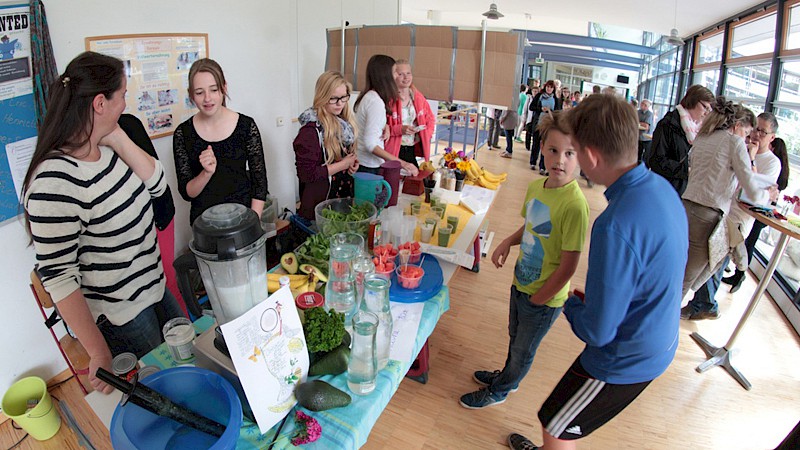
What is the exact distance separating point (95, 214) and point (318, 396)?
90cm

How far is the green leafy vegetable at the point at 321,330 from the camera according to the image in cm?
115

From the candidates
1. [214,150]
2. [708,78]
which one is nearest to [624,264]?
[214,150]

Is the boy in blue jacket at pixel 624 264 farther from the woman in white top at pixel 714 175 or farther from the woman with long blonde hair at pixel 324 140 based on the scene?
the woman in white top at pixel 714 175

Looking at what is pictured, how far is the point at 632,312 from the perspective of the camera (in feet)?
4.21

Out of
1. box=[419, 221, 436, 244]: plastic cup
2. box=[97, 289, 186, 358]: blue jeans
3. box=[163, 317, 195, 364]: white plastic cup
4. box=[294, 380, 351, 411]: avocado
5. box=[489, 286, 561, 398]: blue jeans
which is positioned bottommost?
box=[489, 286, 561, 398]: blue jeans

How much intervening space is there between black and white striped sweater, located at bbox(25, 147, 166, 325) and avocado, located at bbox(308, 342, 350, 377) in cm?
75

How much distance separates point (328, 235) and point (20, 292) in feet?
5.80

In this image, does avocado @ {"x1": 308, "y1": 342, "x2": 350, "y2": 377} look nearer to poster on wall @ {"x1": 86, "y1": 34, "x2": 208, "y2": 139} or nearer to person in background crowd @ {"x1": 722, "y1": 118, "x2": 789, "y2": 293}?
poster on wall @ {"x1": 86, "y1": 34, "x2": 208, "y2": 139}

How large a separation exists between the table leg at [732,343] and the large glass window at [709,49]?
6.23m

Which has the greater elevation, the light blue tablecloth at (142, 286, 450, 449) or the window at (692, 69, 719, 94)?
the window at (692, 69, 719, 94)

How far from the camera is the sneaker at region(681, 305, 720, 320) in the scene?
326cm

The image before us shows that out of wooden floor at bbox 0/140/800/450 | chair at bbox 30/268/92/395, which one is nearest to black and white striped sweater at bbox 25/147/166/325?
chair at bbox 30/268/92/395

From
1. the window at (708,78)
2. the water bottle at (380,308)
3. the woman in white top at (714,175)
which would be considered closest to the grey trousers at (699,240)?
the woman in white top at (714,175)

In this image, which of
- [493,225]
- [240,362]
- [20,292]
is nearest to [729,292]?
[493,225]
